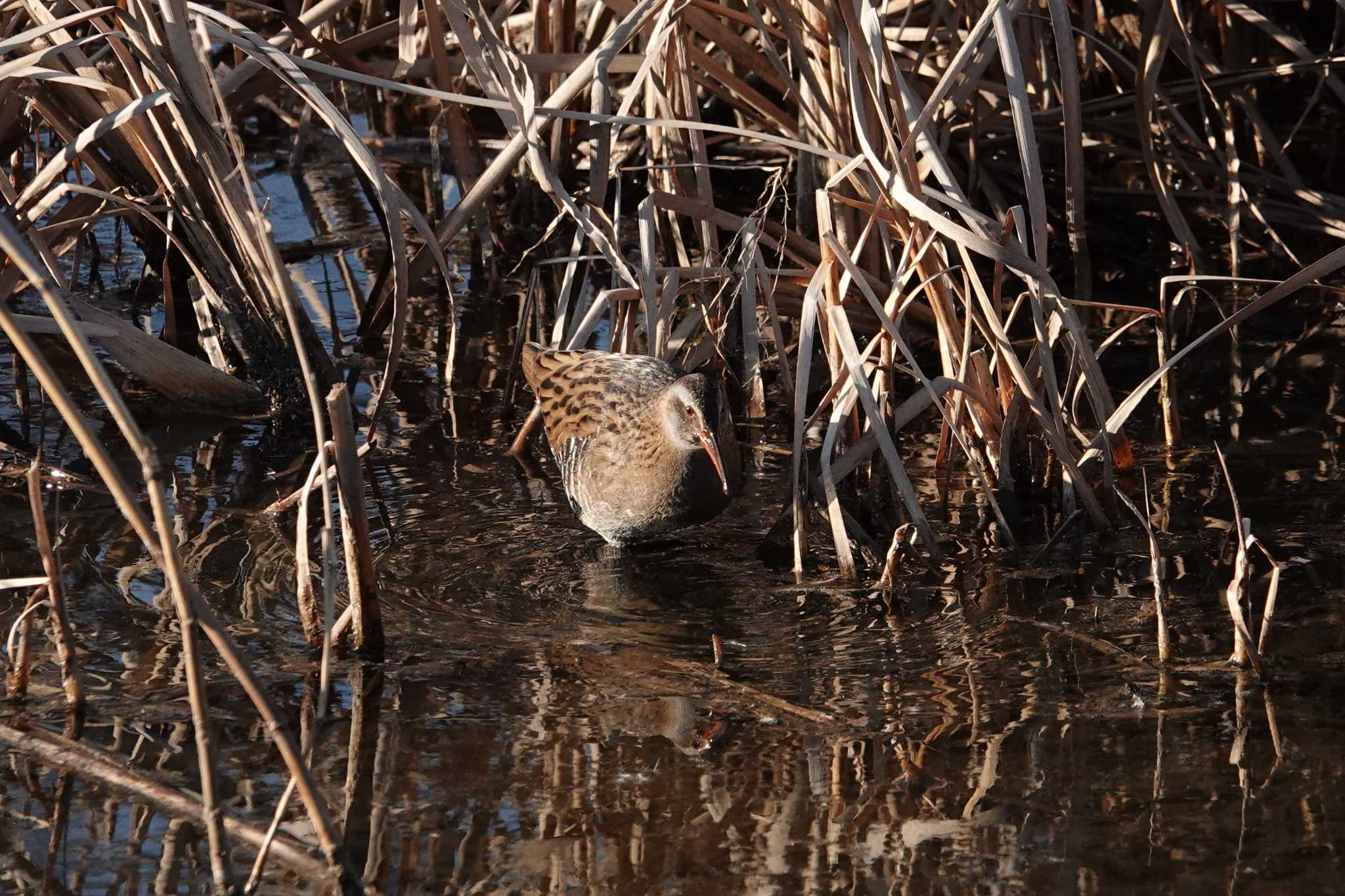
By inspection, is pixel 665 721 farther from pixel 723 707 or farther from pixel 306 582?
pixel 306 582

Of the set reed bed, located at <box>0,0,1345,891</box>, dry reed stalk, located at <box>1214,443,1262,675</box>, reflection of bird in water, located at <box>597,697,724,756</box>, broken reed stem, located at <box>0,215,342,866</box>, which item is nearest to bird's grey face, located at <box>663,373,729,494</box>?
reed bed, located at <box>0,0,1345,891</box>

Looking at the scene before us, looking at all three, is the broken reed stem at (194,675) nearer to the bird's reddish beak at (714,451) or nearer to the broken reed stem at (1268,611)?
the bird's reddish beak at (714,451)

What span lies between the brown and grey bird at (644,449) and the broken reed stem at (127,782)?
167 cm

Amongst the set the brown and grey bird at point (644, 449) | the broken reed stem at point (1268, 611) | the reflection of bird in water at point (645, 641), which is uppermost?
the brown and grey bird at point (644, 449)

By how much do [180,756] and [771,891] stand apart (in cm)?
122

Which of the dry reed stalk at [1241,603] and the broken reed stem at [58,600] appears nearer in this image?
the broken reed stem at [58,600]

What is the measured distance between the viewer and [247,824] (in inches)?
110

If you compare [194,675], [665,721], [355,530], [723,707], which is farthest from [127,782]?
[723,707]

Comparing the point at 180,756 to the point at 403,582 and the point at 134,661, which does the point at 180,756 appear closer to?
the point at 134,661

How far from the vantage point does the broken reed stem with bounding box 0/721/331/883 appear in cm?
271

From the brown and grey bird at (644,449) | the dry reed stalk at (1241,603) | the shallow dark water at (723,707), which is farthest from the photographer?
the brown and grey bird at (644,449)

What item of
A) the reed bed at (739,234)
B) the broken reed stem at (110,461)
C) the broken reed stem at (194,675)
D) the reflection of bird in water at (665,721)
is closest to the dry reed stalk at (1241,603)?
the reed bed at (739,234)

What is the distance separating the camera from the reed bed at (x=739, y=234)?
4.03m

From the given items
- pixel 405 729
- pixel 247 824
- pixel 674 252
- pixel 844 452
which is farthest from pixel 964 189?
pixel 247 824
